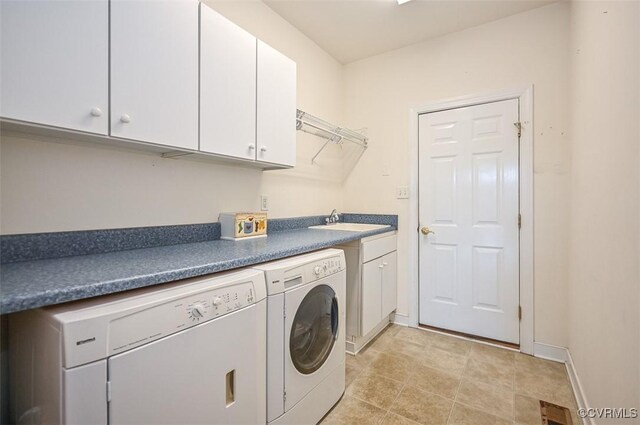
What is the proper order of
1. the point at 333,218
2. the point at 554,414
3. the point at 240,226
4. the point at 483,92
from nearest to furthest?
1. the point at 554,414
2. the point at 240,226
3. the point at 483,92
4. the point at 333,218

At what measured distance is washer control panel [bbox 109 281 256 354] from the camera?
79 centimetres

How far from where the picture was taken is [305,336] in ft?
4.76

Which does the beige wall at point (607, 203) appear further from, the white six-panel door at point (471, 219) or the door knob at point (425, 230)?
the door knob at point (425, 230)

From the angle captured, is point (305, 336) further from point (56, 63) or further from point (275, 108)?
point (56, 63)

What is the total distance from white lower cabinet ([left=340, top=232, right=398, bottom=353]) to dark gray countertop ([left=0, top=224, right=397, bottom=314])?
66 cm

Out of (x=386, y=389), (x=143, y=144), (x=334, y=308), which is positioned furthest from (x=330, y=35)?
(x=386, y=389)

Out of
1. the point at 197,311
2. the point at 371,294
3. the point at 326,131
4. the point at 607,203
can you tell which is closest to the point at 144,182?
the point at 197,311

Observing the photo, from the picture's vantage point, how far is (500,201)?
2.31 metres

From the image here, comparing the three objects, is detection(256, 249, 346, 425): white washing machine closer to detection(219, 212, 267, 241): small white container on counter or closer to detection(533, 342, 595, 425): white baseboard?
detection(219, 212, 267, 241): small white container on counter

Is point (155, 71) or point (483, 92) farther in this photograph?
point (483, 92)

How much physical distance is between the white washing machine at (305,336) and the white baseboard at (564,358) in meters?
1.34

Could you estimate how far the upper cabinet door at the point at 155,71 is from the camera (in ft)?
3.62

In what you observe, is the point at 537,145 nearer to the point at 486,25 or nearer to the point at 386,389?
the point at 486,25

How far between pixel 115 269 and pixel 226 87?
1.02 meters
